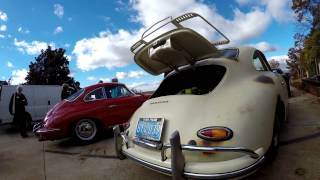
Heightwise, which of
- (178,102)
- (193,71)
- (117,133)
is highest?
(193,71)

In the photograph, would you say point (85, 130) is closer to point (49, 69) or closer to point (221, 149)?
point (221, 149)

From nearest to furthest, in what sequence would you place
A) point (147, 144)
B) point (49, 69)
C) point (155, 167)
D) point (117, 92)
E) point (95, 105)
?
point (155, 167) → point (147, 144) → point (95, 105) → point (117, 92) → point (49, 69)

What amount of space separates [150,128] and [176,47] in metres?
1.08

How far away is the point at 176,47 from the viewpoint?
3.80m

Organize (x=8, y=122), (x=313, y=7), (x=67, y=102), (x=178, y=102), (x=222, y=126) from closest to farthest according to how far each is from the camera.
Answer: (x=222, y=126), (x=178, y=102), (x=67, y=102), (x=8, y=122), (x=313, y=7)

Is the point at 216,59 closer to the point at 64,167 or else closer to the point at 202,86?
the point at 202,86

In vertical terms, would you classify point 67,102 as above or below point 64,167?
above

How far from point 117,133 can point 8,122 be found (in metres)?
Result: 8.38

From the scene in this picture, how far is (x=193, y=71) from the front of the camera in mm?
4477

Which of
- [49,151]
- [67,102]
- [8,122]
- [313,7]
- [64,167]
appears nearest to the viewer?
[64,167]

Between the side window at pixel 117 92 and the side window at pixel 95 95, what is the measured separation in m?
0.16

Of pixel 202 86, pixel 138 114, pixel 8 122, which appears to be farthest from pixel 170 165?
pixel 8 122

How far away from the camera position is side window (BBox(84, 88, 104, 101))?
7.32 meters

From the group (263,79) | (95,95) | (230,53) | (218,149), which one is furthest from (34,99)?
(218,149)
